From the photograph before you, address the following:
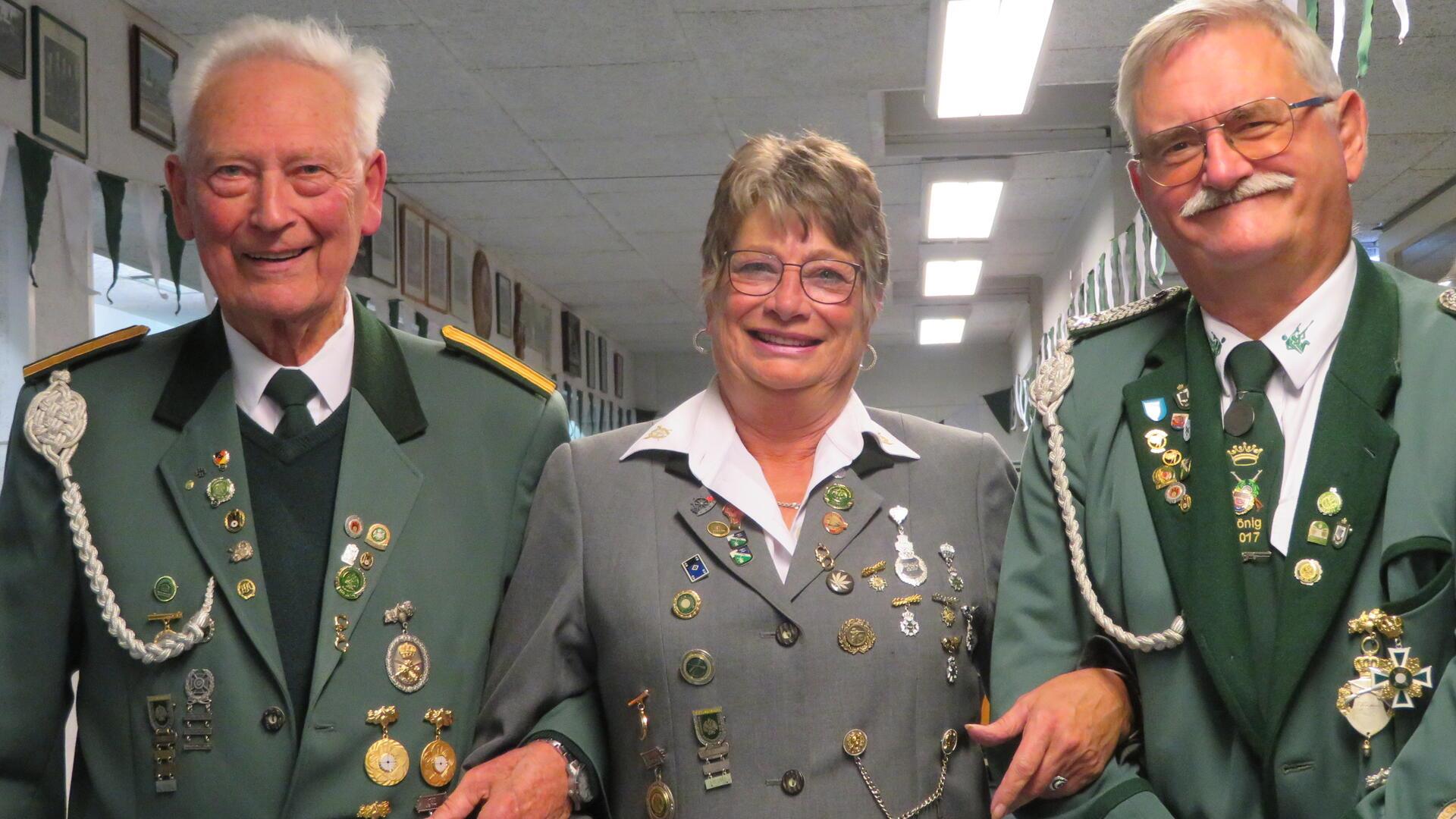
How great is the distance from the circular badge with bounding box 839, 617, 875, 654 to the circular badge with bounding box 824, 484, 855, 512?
0.18 metres

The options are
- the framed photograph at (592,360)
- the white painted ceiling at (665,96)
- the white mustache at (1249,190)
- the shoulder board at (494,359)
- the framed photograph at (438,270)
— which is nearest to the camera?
the white mustache at (1249,190)

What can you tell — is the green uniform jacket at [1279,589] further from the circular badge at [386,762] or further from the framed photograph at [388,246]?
the framed photograph at [388,246]

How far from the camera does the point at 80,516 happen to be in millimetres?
1863

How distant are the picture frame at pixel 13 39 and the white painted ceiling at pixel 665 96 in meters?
0.74

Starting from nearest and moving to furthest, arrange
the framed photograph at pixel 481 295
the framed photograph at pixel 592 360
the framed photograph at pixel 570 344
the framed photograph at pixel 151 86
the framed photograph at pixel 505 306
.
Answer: the framed photograph at pixel 151 86
the framed photograph at pixel 481 295
the framed photograph at pixel 505 306
the framed photograph at pixel 570 344
the framed photograph at pixel 592 360

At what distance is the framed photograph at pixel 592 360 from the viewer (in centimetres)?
1334

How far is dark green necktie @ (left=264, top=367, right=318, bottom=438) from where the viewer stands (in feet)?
6.47

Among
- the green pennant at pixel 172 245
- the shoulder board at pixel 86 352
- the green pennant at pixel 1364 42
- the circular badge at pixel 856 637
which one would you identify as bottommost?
the circular badge at pixel 856 637

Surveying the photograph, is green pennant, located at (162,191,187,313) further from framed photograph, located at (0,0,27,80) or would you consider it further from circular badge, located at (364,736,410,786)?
circular badge, located at (364,736,410,786)

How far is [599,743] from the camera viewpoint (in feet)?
6.63

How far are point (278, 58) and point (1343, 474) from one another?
153 centimetres

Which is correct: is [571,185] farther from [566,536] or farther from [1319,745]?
[1319,745]

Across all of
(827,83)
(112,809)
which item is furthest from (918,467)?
(827,83)

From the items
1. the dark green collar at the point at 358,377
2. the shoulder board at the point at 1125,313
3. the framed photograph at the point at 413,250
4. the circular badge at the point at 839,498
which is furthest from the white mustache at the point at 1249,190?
the framed photograph at the point at 413,250
